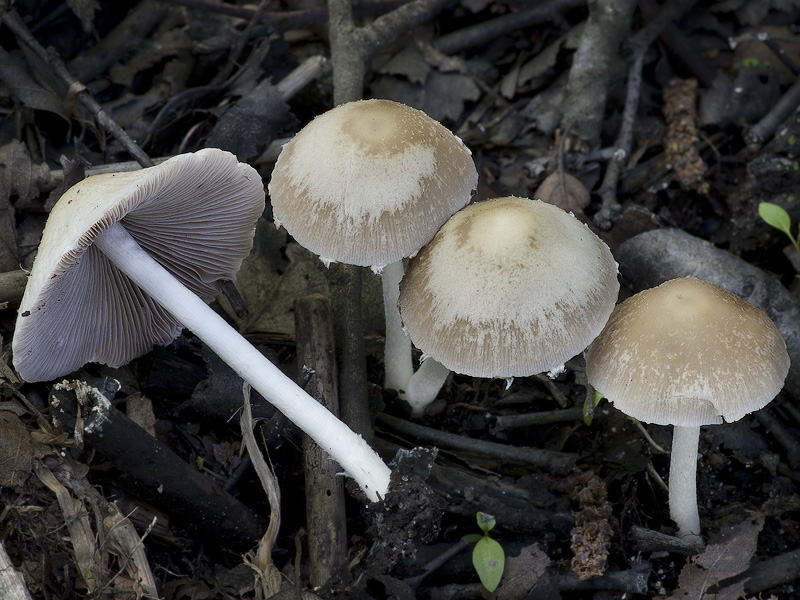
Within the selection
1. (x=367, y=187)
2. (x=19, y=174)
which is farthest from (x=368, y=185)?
(x=19, y=174)

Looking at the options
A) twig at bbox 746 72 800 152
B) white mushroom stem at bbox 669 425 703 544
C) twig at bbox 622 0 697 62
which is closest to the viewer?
white mushroom stem at bbox 669 425 703 544

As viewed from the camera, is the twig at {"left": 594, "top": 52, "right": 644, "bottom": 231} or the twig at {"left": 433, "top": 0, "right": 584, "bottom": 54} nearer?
the twig at {"left": 594, "top": 52, "right": 644, "bottom": 231}

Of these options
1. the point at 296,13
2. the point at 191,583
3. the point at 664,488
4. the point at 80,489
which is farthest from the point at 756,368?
the point at 296,13

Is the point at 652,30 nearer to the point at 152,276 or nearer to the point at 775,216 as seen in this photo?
the point at 775,216

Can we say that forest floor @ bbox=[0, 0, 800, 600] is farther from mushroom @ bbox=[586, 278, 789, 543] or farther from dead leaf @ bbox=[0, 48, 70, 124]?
mushroom @ bbox=[586, 278, 789, 543]

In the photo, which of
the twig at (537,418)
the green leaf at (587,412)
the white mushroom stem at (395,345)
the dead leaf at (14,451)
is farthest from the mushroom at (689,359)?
the dead leaf at (14,451)

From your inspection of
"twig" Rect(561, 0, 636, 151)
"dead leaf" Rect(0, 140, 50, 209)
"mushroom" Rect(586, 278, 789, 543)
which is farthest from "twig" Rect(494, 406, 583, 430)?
"dead leaf" Rect(0, 140, 50, 209)

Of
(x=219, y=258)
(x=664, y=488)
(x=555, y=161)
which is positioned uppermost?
(x=219, y=258)

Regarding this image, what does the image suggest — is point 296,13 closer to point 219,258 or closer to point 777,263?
point 219,258
